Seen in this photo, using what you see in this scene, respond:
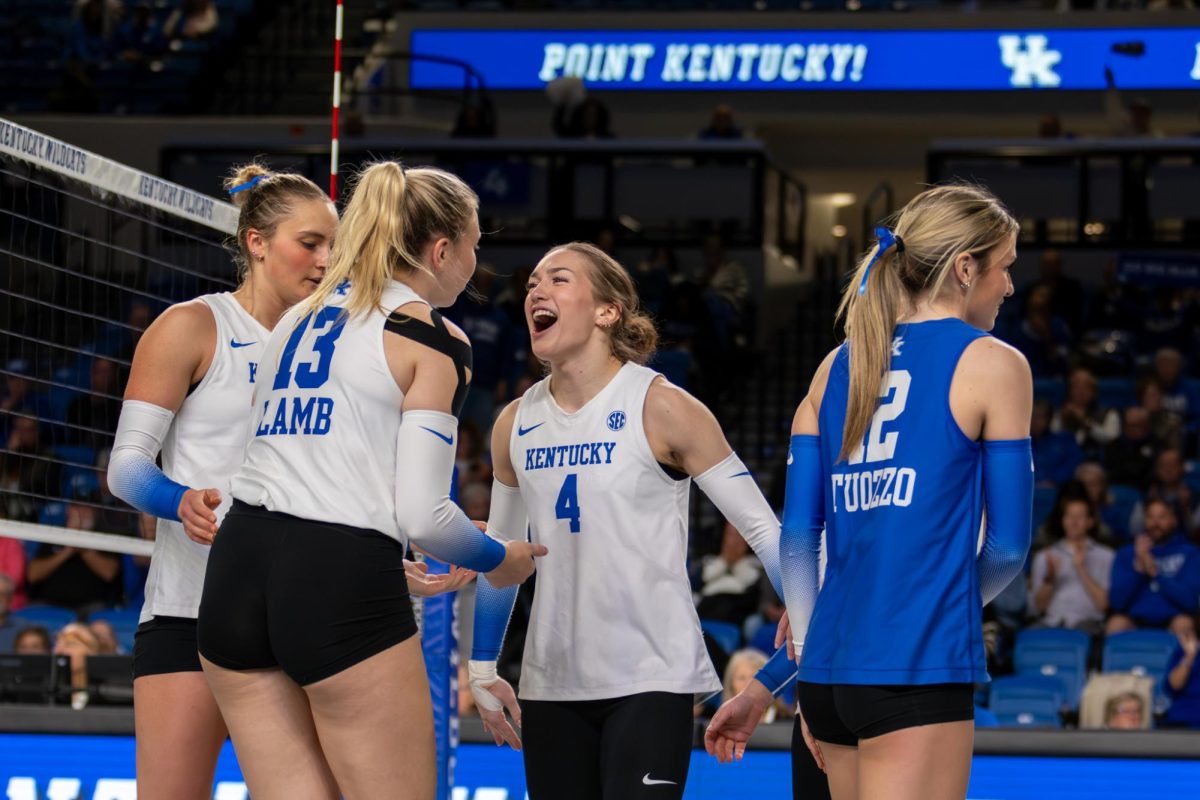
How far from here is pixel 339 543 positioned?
118 inches

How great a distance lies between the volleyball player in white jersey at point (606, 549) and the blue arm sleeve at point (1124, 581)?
611 cm

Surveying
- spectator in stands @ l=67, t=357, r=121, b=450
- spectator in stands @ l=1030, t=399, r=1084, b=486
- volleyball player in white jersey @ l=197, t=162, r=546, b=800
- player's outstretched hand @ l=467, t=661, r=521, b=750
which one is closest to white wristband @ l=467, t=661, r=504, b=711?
player's outstretched hand @ l=467, t=661, r=521, b=750

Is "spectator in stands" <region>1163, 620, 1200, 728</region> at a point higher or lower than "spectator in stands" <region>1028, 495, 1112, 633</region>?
lower

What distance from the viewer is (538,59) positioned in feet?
61.6

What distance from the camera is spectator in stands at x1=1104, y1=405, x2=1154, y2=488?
1105 cm

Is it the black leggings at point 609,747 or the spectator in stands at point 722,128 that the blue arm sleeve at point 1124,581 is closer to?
the black leggings at point 609,747

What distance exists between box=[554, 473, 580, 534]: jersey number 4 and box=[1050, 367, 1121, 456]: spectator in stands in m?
8.30

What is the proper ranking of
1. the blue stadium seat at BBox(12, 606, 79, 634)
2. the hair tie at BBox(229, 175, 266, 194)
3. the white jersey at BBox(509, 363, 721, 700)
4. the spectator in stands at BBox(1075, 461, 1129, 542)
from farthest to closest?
the spectator in stands at BBox(1075, 461, 1129, 542), the blue stadium seat at BBox(12, 606, 79, 634), the hair tie at BBox(229, 175, 266, 194), the white jersey at BBox(509, 363, 721, 700)

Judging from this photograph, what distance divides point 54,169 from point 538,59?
14.7m

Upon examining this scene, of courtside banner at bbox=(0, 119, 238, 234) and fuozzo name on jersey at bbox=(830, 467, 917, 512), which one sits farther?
courtside banner at bbox=(0, 119, 238, 234)

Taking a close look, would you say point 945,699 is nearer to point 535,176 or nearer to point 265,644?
point 265,644

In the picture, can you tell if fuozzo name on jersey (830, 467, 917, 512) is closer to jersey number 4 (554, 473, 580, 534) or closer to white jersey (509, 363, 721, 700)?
white jersey (509, 363, 721, 700)

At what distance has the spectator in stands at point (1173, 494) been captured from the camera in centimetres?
1013

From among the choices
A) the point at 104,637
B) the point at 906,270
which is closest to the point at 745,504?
the point at 906,270
